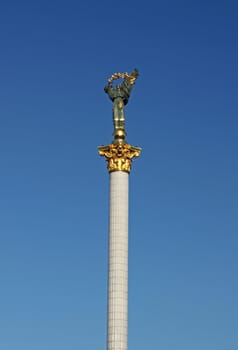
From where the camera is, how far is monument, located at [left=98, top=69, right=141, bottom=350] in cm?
4244

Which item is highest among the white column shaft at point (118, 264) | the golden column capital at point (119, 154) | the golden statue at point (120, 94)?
the golden statue at point (120, 94)

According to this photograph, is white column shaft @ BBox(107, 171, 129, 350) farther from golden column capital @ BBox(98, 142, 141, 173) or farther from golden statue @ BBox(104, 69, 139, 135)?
golden statue @ BBox(104, 69, 139, 135)

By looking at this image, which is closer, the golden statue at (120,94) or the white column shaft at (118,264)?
the white column shaft at (118,264)

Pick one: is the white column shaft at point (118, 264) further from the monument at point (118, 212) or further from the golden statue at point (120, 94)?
the golden statue at point (120, 94)

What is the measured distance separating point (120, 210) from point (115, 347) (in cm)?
752

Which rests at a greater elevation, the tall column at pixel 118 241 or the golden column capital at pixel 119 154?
the golden column capital at pixel 119 154

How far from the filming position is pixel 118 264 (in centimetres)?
4331

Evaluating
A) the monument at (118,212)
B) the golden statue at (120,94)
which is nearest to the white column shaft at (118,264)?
the monument at (118,212)

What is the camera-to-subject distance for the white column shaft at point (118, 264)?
139 ft

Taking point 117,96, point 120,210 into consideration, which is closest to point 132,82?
point 117,96

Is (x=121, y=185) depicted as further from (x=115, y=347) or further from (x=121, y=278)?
(x=115, y=347)

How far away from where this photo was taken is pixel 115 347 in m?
42.1

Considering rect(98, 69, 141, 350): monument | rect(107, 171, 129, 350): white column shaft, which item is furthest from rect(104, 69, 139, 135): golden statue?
rect(107, 171, 129, 350): white column shaft

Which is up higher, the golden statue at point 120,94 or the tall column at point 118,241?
the golden statue at point 120,94
